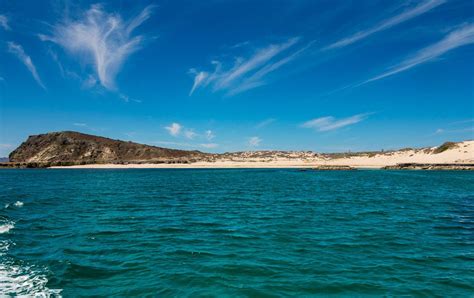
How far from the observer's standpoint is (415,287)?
10.4 metres

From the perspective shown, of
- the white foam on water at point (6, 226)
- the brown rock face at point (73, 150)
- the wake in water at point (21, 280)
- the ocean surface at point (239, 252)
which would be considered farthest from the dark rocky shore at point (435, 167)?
the brown rock face at point (73, 150)

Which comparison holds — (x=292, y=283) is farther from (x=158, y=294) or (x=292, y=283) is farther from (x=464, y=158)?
(x=464, y=158)

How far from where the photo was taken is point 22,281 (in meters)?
11.3

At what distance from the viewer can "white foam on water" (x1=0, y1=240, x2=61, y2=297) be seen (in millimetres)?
10406

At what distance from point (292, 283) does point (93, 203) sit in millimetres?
26221

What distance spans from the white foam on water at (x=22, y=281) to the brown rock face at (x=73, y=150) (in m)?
174

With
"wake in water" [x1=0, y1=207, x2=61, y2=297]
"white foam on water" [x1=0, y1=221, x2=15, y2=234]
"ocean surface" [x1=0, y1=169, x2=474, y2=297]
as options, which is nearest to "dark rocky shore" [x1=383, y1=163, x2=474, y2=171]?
"ocean surface" [x1=0, y1=169, x2=474, y2=297]

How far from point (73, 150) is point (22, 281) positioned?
18874 cm

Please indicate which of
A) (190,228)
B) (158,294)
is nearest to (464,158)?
(190,228)

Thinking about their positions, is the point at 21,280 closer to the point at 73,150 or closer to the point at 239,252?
the point at 239,252

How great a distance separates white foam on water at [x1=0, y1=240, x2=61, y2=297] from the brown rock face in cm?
17369

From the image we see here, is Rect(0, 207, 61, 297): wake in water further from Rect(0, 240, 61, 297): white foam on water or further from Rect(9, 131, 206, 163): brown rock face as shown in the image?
Rect(9, 131, 206, 163): brown rock face

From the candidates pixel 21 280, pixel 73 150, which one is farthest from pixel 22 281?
pixel 73 150

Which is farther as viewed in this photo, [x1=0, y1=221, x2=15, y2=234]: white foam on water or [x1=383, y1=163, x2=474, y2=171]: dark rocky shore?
[x1=383, y1=163, x2=474, y2=171]: dark rocky shore
